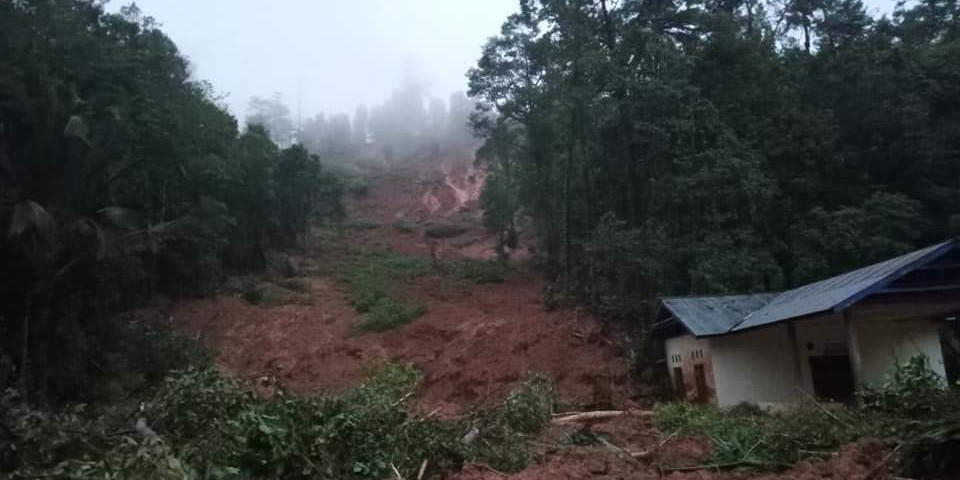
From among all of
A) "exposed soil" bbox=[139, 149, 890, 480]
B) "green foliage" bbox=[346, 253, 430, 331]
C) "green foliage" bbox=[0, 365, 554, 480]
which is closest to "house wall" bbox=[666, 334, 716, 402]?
"exposed soil" bbox=[139, 149, 890, 480]

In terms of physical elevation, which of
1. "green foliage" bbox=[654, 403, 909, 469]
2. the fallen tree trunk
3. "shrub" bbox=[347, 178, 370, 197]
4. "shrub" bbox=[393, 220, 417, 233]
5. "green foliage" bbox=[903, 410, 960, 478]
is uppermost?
"shrub" bbox=[347, 178, 370, 197]

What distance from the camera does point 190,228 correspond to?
Result: 1969cm

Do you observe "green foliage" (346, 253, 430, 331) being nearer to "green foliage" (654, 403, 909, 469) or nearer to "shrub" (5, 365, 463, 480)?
"shrub" (5, 365, 463, 480)

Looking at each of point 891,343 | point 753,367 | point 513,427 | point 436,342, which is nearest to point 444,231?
point 436,342

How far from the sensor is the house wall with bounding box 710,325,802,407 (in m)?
13.3

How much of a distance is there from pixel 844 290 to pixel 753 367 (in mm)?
3122

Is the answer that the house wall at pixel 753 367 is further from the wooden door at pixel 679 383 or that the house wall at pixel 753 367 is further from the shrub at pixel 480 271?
the shrub at pixel 480 271

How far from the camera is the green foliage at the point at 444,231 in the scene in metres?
45.8

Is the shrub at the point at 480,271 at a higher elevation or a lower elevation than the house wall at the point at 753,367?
higher

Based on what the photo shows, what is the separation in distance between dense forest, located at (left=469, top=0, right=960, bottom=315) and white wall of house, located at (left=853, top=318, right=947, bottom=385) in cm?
447

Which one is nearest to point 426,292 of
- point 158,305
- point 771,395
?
point 158,305

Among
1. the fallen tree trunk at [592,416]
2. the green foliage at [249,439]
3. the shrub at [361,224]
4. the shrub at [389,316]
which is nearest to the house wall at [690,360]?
the fallen tree trunk at [592,416]

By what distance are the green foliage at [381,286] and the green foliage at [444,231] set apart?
7.51 m

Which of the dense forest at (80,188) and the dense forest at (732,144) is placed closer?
the dense forest at (80,188)
